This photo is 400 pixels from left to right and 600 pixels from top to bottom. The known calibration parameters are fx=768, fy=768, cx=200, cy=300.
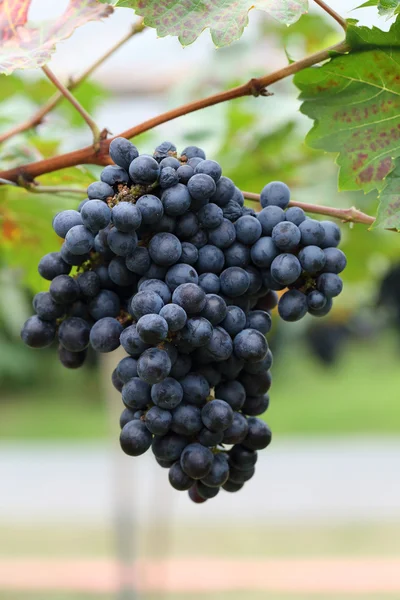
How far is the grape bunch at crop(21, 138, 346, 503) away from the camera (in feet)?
2.11

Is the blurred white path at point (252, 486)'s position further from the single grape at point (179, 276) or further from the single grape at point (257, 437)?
the single grape at point (179, 276)

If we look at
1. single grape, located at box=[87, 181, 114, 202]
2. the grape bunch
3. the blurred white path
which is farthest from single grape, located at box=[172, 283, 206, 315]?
the blurred white path

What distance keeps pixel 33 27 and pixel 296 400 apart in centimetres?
965

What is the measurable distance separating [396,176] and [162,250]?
247mm

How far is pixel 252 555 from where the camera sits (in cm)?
496

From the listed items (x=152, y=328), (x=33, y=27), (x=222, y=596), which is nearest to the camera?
(x=152, y=328)

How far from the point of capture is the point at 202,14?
28.0 inches

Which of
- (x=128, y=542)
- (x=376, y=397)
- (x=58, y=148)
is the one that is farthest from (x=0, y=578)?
(x=376, y=397)

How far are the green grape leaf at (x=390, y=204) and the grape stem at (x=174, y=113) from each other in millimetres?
134

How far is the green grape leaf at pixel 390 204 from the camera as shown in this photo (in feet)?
2.34

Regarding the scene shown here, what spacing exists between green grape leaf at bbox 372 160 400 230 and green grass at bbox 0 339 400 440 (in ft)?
26.0

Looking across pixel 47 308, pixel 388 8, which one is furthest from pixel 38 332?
pixel 388 8

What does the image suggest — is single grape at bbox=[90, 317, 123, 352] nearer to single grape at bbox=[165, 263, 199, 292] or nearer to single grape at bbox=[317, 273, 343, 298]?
single grape at bbox=[165, 263, 199, 292]

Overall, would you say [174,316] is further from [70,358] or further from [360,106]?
[360,106]
